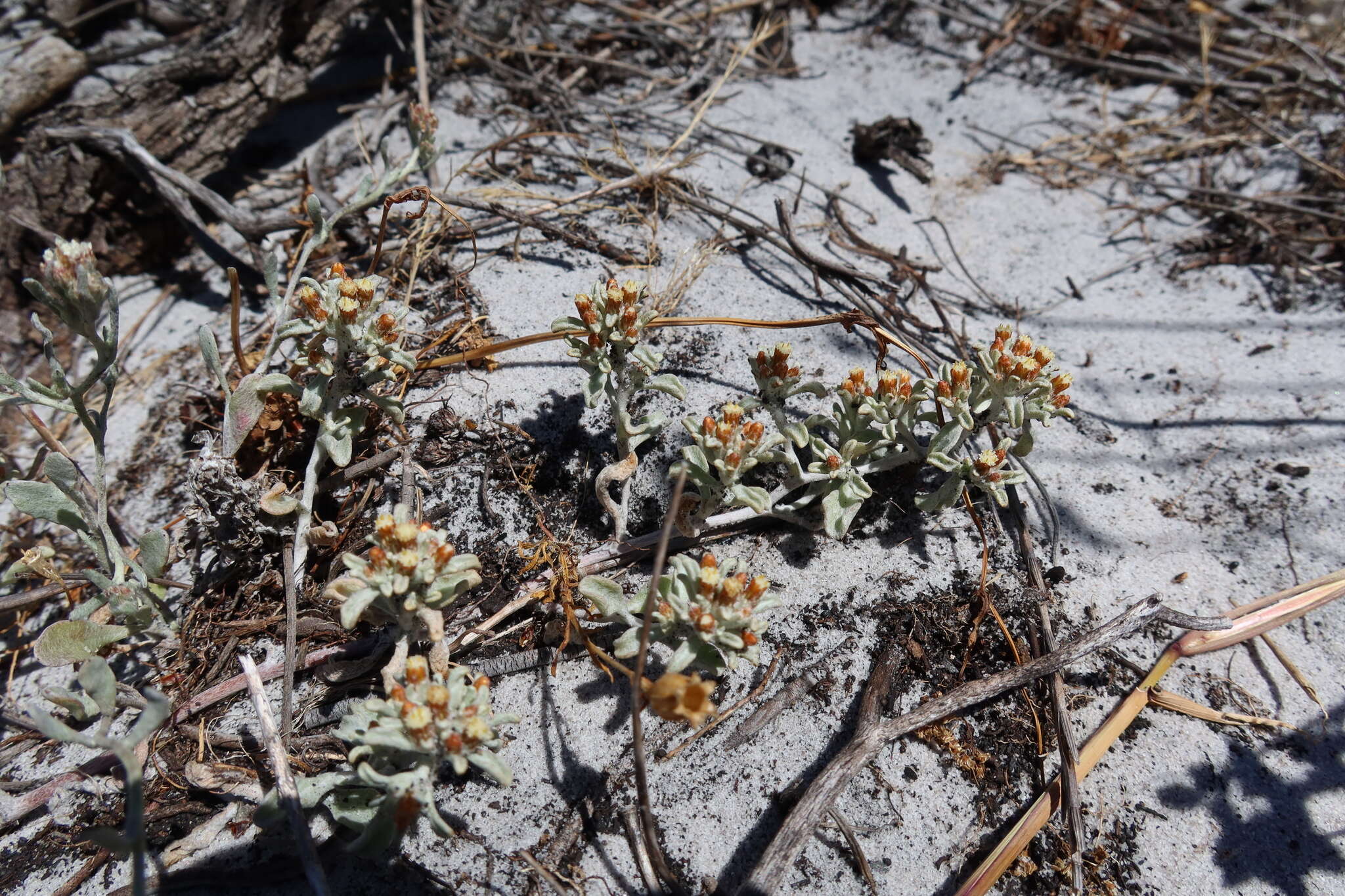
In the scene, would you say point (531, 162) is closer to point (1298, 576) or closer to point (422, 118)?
point (422, 118)

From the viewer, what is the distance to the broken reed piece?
5.57ft

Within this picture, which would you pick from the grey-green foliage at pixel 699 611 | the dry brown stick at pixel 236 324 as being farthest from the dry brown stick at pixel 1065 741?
the dry brown stick at pixel 236 324

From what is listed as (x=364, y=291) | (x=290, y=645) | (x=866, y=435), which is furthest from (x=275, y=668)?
(x=866, y=435)

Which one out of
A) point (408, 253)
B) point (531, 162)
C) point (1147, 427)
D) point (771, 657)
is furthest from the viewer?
point (531, 162)

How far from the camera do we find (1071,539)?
2219mm

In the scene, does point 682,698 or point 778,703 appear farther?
point 778,703

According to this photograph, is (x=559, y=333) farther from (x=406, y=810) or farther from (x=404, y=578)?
(x=406, y=810)

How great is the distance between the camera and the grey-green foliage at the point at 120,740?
1381 millimetres

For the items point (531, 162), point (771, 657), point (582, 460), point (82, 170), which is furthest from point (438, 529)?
point (82, 170)

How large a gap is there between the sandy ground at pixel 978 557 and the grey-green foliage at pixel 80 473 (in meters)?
0.40

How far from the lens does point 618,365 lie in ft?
6.93

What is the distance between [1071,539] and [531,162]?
7.80 feet

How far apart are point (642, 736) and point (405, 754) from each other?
0.50 metres

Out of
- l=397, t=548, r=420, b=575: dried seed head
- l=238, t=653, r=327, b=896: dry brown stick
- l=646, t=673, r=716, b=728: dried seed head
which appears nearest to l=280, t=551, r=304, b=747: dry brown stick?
l=238, t=653, r=327, b=896: dry brown stick
